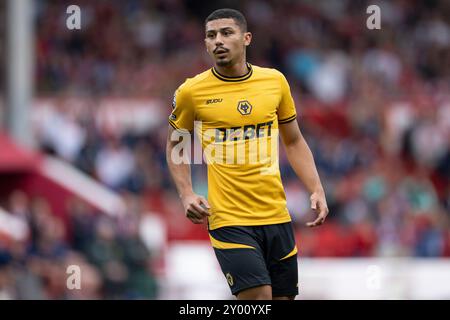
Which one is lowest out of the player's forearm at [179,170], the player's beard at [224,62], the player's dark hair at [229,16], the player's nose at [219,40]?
the player's forearm at [179,170]

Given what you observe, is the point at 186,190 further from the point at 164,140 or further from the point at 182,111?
the point at 164,140

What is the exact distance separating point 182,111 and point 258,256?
1027 mm

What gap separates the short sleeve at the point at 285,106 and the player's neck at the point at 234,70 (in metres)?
0.27

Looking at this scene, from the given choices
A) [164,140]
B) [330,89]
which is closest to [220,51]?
[164,140]

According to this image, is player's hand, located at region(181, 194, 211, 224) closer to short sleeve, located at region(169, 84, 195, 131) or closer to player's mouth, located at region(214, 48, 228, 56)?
short sleeve, located at region(169, 84, 195, 131)

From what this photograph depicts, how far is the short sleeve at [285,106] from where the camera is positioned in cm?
788

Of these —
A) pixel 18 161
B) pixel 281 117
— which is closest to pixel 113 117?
pixel 18 161

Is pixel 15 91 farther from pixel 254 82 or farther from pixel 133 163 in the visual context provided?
pixel 254 82

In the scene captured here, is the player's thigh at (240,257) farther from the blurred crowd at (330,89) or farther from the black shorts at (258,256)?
the blurred crowd at (330,89)

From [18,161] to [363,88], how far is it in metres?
6.48

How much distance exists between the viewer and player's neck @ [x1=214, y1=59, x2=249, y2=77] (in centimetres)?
772

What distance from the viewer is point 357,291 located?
1606 centimetres

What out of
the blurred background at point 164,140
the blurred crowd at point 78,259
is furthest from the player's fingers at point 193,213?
the blurred crowd at point 78,259

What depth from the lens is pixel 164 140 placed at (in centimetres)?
2016
